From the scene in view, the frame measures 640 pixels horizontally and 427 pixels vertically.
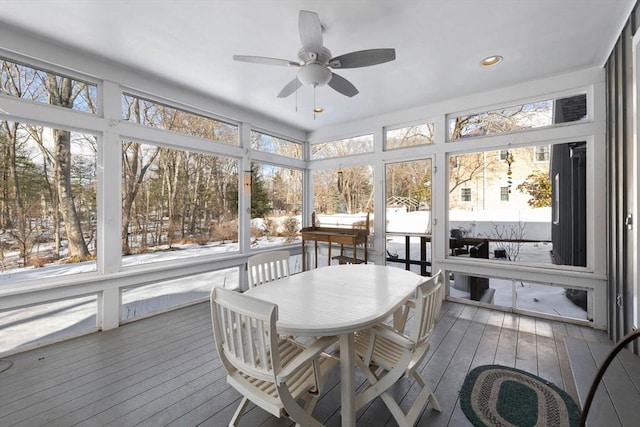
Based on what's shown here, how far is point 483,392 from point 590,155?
285 centimetres

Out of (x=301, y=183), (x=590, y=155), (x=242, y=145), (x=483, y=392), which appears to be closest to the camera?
(x=483, y=392)

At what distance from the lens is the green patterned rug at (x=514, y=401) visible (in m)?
1.73

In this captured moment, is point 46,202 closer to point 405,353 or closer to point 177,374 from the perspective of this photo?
point 177,374

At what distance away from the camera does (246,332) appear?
133cm

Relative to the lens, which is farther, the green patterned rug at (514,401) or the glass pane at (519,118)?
the glass pane at (519,118)

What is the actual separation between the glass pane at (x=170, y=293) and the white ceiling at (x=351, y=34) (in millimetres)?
2520

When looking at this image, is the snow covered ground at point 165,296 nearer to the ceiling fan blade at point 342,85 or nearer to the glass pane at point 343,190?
the glass pane at point 343,190

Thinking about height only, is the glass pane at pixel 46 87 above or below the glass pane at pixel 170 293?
above

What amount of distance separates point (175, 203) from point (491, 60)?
3.99 metres

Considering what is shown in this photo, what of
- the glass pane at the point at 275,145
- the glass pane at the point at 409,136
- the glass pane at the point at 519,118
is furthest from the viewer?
the glass pane at the point at 275,145

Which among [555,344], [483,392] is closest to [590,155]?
[555,344]

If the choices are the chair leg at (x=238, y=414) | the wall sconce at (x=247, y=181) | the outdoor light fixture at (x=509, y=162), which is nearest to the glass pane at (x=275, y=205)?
the wall sconce at (x=247, y=181)

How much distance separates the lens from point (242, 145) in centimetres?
432

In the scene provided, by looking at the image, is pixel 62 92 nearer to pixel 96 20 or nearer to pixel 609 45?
pixel 96 20
